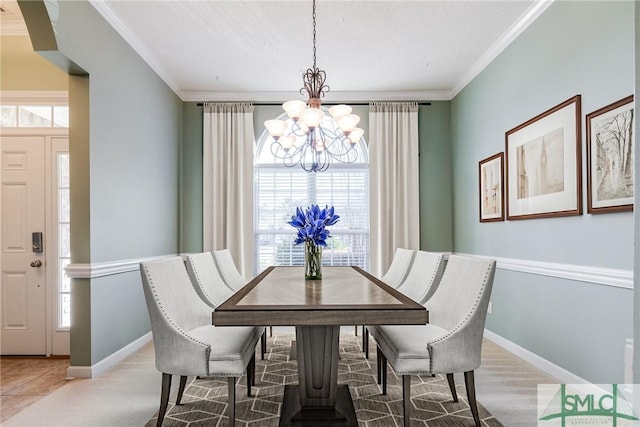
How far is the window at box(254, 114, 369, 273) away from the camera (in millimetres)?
5359

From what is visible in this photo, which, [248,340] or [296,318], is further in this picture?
[248,340]

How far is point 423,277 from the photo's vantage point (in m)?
2.91

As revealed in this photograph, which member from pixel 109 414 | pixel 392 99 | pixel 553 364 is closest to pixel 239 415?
pixel 109 414

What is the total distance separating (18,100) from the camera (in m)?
3.55

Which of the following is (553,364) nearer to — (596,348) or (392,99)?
(596,348)

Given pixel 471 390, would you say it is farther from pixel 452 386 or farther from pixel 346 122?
pixel 346 122

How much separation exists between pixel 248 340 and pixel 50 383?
1741 mm

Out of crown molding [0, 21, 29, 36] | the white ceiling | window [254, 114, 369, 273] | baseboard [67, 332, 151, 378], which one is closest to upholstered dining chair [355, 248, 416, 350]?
window [254, 114, 369, 273]

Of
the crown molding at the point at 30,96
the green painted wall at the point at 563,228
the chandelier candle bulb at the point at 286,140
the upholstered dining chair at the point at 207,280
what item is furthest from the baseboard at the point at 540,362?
the crown molding at the point at 30,96

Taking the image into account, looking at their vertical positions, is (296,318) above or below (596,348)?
above

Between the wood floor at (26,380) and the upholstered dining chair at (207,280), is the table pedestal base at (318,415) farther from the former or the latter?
the wood floor at (26,380)

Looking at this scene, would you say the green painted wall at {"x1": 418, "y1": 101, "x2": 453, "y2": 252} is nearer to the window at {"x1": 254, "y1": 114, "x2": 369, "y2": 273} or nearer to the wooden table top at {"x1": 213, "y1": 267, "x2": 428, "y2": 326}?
the window at {"x1": 254, "y1": 114, "x2": 369, "y2": 273}

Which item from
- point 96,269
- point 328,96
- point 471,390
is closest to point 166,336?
point 96,269

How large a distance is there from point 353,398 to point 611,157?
215cm
